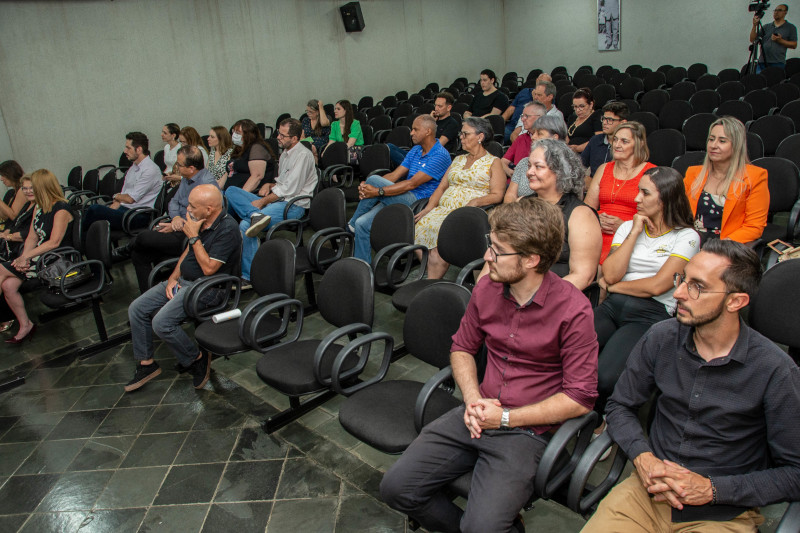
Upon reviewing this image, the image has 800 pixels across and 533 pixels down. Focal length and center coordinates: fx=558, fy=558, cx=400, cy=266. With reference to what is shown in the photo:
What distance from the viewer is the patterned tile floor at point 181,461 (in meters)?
2.32

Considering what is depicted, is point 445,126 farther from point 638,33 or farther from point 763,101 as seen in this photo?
point 638,33

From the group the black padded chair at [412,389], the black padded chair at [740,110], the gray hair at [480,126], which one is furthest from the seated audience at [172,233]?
the black padded chair at [740,110]

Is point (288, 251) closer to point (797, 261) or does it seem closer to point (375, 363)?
point (375, 363)

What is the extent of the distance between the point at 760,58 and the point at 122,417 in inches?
387

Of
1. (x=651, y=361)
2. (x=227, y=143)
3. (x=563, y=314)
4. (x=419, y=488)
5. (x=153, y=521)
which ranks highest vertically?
(x=227, y=143)

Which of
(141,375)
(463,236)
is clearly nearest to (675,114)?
(463,236)

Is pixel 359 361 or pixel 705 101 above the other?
pixel 705 101

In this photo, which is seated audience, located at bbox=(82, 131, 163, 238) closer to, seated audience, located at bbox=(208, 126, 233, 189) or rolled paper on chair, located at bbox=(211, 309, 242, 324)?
seated audience, located at bbox=(208, 126, 233, 189)

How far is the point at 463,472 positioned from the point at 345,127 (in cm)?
551

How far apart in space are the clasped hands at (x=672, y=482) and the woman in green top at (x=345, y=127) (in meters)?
5.50

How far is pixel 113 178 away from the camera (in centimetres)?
668

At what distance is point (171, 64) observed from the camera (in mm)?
8609

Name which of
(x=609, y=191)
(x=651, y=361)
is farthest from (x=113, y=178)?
(x=651, y=361)

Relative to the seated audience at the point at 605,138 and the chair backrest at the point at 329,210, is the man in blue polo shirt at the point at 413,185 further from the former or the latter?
the seated audience at the point at 605,138
